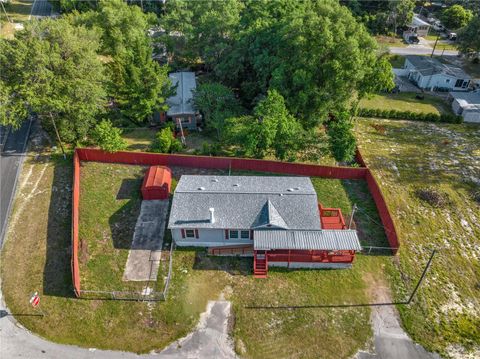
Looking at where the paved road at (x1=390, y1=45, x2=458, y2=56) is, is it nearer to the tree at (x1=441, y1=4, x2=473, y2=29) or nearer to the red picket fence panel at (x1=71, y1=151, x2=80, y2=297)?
the tree at (x1=441, y1=4, x2=473, y2=29)

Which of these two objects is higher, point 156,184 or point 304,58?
point 304,58

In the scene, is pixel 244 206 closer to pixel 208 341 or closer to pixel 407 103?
pixel 208 341

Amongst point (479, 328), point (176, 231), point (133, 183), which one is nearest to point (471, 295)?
point (479, 328)

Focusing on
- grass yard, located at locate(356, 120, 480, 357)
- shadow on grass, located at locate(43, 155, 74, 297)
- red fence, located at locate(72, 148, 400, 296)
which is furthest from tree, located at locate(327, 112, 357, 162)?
shadow on grass, located at locate(43, 155, 74, 297)

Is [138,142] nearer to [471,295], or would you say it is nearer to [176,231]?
[176,231]

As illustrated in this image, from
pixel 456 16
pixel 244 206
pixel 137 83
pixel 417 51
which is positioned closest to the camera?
Result: pixel 244 206

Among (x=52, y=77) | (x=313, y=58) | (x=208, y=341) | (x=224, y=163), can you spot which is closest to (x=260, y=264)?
(x=208, y=341)
